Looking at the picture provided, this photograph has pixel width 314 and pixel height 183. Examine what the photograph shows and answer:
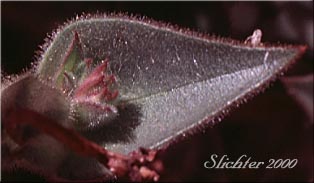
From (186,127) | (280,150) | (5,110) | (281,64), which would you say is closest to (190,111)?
(186,127)

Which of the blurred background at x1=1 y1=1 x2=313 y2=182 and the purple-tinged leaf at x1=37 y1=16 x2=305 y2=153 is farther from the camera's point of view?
the blurred background at x1=1 y1=1 x2=313 y2=182

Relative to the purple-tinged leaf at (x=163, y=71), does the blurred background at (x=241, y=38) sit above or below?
above

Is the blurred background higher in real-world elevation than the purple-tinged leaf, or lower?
higher

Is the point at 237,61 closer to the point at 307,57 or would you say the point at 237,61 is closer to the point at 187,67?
the point at 187,67

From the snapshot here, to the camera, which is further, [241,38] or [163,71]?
[241,38]

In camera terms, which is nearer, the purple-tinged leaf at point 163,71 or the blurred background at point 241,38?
the purple-tinged leaf at point 163,71

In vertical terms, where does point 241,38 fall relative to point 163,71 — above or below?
above
